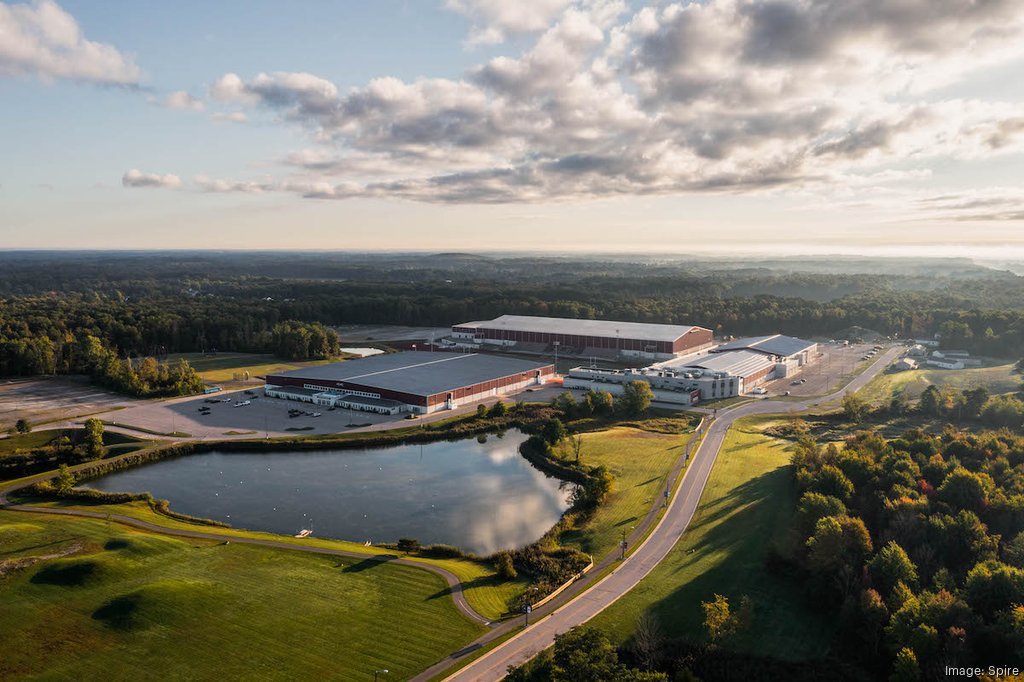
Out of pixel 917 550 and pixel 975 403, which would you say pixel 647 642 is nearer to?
pixel 917 550

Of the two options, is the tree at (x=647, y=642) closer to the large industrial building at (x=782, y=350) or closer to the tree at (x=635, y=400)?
the tree at (x=635, y=400)

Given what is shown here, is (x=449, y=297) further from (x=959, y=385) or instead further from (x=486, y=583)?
(x=486, y=583)

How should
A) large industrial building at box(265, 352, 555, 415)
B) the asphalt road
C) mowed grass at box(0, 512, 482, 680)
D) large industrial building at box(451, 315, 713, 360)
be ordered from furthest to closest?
1. large industrial building at box(451, 315, 713, 360)
2. large industrial building at box(265, 352, 555, 415)
3. mowed grass at box(0, 512, 482, 680)
4. the asphalt road

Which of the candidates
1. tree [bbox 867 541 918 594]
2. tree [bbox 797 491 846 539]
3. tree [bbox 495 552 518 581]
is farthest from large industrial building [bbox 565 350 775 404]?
tree [bbox 495 552 518 581]

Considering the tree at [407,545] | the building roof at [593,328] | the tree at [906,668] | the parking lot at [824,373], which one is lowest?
the parking lot at [824,373]

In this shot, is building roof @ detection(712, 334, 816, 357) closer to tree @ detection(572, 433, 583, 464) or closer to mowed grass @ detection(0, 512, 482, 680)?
tree @ detection(572, 433, 583, 464)

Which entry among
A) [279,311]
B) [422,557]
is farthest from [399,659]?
[279,311]

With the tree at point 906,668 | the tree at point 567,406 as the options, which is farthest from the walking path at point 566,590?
the tree at point 567,406
